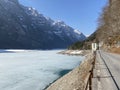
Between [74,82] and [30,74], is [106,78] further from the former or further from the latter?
[30,74]

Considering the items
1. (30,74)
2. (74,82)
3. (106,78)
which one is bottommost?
(30,74)

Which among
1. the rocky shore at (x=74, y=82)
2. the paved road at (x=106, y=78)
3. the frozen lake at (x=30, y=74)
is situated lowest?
the frozen lake at (x=30, y=74)

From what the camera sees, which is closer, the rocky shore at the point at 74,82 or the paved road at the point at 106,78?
the paved road at the point at 106,78

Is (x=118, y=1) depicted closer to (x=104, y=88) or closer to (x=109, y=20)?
(x=109, y=20)

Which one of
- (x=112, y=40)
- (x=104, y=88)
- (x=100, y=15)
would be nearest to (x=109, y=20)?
(x=100, y=15)

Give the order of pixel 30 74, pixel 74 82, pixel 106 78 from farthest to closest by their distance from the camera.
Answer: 1. pixel 30 74
2. pixel 74 82
3. pixel 106 78

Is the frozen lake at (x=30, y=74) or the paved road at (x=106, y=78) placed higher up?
the paved road at (x=106, y=78)

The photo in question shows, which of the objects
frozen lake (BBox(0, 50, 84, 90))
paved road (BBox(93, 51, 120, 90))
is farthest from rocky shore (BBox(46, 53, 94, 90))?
frozen lake (BBox(0, 50, 84, 90))

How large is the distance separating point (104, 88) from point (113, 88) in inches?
17.1

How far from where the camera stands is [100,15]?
283 feet

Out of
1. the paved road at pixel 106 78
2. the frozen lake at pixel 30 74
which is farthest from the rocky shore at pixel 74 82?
the frozen lake at pixel 30 74

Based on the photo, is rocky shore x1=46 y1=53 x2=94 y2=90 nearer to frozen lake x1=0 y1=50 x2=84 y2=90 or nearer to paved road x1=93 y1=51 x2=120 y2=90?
paved road x1=93 y1=51 x2=120 y2=90

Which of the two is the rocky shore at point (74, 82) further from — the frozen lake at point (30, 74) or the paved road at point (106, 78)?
the frozen lake at point (30, 74)

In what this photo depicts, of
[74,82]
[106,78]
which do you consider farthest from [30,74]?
[106,78]
